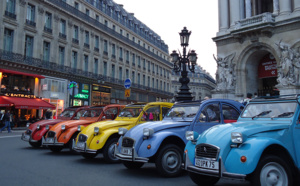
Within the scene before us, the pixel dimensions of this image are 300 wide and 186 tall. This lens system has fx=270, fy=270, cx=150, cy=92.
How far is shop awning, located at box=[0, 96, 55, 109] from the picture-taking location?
2442cm

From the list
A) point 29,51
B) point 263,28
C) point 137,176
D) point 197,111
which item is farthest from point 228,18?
point 29,51

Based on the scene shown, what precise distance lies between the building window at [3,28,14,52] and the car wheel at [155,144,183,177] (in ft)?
82.6

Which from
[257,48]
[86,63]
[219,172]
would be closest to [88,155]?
[219,172]

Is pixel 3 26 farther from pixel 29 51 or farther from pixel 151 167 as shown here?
pixel 151 167

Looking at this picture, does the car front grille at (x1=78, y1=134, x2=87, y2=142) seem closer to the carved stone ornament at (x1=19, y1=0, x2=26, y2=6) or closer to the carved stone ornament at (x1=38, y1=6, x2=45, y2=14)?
the carved stone ornament at (x1=19, y1=0, x2=26, y2=6)

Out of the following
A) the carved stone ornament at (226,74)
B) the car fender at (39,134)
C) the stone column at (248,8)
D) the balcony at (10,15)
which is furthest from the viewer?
the balcony at (10,15)

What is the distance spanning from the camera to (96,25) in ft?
127

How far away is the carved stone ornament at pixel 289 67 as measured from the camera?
16.4 meters

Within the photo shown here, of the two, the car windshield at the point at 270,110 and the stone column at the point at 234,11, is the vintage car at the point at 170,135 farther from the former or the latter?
the stone column at the point at 234,11

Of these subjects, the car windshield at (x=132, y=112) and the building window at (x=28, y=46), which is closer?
the car windshield at (x=132, y=112)

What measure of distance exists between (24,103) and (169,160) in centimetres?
2315

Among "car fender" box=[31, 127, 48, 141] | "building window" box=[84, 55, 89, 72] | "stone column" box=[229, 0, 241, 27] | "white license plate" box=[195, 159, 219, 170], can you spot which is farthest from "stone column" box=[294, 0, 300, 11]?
"building window" box=[84, 55, 89, 72]

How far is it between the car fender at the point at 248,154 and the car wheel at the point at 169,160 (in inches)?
78.3

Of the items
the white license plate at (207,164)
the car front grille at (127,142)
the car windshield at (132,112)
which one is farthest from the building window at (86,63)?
the white license plate at (207,164)
